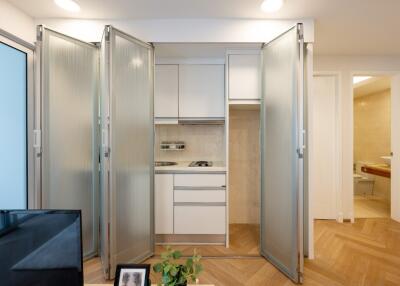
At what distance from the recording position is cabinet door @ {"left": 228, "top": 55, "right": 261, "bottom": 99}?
2598 millimetres

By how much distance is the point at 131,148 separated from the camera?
2.14 m

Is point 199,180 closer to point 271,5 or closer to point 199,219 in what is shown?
point 199,219

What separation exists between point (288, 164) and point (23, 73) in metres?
2.79

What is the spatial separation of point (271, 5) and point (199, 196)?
6.97ft

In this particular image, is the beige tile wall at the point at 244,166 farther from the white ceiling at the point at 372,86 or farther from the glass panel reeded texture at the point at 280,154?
the white ceiling at the point at 372,86

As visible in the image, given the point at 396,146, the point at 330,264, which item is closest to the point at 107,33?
the point at 330,264

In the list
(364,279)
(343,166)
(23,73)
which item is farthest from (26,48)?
(343,166)

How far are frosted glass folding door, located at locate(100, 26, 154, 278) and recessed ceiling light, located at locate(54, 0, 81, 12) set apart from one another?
0.45 metres

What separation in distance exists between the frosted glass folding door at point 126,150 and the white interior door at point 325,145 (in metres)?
2.60

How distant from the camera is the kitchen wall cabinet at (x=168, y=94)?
9.61 feet

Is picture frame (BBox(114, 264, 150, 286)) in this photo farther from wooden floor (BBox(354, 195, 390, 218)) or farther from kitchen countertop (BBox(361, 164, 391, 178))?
kitchen countertop (BBox(361, 164, 391, 178))

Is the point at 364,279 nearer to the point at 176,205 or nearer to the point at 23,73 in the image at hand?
the point at 176,205

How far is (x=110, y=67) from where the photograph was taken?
1931 millimetres

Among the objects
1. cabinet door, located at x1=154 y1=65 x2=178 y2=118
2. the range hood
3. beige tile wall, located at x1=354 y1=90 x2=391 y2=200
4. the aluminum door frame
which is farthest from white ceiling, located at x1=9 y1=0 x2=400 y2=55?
beige tile wall, located at x1=354 y1=90 x2=391 y2=200
